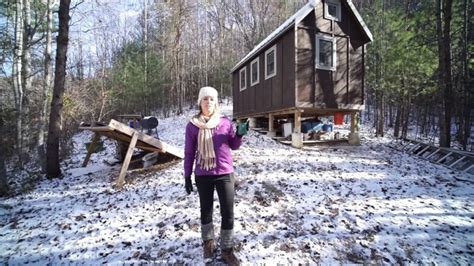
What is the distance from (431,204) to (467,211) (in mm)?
522

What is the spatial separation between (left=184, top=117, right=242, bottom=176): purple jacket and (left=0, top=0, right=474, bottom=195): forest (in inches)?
226

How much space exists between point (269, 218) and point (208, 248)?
1.21m

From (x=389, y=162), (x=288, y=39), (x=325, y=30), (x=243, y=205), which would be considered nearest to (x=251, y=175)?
(x=243, y=205)

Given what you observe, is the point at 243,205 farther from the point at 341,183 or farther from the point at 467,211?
the point at 467,211

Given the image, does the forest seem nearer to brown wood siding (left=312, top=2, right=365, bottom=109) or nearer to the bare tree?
the bare tree

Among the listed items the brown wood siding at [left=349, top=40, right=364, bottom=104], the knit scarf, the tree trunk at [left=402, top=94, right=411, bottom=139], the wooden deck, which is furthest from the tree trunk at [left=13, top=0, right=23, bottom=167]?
the tree trunk at [left=402, top=94, right=411, bottom=139]

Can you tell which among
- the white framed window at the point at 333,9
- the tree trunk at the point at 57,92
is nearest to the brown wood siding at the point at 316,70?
the white framed window at the point at 333,9

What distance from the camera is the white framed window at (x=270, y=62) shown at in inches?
401

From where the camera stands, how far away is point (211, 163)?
2.88 meters

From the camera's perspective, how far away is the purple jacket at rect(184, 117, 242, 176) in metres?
2.92

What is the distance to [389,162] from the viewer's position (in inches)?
293

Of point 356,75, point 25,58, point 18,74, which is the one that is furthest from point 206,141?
point 25,58

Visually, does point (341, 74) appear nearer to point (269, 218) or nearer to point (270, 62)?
point (270, 62)

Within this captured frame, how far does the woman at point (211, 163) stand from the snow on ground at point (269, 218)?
0.37 metres
